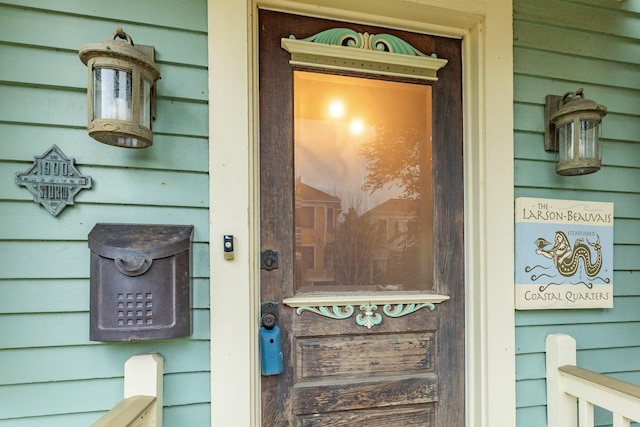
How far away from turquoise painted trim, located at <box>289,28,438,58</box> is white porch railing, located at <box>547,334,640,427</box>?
1.40 m

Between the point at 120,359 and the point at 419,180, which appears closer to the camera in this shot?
the point at 120,359

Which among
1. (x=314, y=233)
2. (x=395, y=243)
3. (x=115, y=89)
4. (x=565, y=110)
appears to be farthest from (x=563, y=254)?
(x=115, y=89)

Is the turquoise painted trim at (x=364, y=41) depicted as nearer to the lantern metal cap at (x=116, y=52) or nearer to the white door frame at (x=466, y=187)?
the white door frame at (x=466, y=187)

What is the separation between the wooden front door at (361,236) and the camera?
132 centimetres

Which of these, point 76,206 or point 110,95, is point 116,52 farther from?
point 76,206

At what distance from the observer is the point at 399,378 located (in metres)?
1.38

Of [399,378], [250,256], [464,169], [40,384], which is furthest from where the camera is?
[464,169]

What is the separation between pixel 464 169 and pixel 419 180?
8.4 inches

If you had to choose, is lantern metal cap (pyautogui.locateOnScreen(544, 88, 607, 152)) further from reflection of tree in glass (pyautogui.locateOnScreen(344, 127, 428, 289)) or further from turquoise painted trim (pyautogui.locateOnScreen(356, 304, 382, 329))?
turquoise painted trim (pyautogui.locateOnScreen(356, 304, 382, 329))

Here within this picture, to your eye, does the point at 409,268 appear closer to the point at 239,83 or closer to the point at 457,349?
the point at 457,349

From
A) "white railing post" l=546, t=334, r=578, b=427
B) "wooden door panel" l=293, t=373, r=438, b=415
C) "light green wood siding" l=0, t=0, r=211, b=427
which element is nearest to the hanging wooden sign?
"white railing post" l=546, t=334, r=578, b=427

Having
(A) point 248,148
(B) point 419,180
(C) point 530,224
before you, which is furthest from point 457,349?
(A) point 248,148

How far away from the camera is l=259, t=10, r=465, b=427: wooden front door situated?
4.33 feet

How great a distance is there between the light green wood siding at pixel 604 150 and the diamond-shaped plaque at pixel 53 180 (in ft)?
5.66
